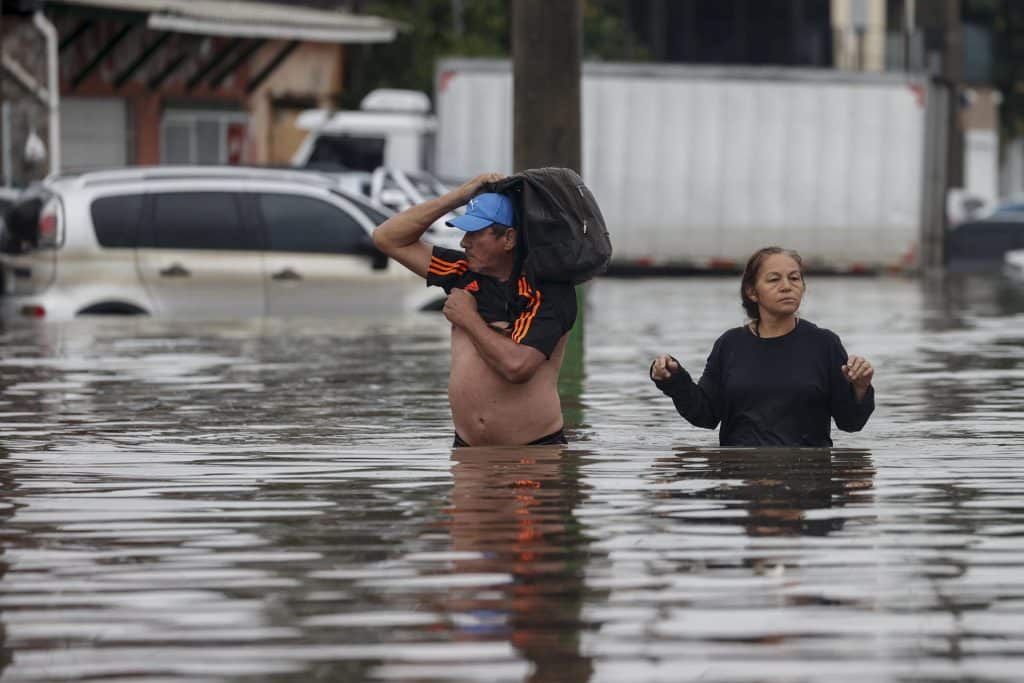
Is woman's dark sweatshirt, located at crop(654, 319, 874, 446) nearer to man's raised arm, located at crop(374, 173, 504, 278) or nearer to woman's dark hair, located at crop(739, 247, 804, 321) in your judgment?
woman's dark hair, located at crop(739, 247, 804, 321)

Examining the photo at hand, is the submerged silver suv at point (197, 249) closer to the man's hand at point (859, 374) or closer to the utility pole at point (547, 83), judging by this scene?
the utility pole at point (547, 83)

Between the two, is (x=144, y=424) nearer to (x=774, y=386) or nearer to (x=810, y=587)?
(x=774, y=386)

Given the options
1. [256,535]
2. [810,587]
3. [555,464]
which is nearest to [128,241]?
[555,464]

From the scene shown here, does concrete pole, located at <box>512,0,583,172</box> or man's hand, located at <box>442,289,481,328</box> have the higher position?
concrete pole, located at <box>512,0,583,172</box>

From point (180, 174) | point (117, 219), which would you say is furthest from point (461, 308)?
point (180, 174)

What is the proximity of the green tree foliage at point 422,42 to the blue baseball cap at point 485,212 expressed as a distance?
34.7m

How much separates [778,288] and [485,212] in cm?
105

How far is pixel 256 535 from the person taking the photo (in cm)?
765

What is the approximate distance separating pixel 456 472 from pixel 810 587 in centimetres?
272

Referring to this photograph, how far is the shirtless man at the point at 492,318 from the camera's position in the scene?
8977mm

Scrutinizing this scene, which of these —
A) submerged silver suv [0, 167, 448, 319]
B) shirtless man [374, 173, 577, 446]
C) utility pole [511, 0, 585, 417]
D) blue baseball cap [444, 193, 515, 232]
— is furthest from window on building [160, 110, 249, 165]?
blue baseball cap [444, 193, 515, 232]

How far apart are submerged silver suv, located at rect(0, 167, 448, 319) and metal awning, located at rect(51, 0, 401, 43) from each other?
13782 mm

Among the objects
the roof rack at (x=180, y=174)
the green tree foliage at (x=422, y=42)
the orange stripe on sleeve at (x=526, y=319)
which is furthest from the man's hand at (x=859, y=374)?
the green tree foliage at (x=422, y=42)

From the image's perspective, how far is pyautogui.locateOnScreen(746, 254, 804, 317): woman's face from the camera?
9214 millimetres
